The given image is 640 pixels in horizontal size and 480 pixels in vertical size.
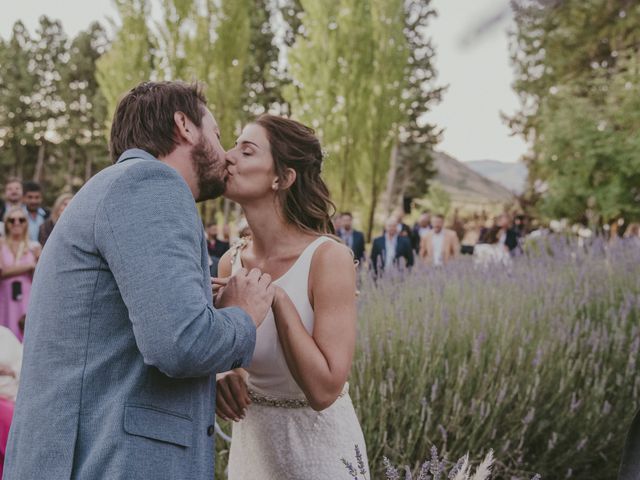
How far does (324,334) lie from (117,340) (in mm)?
672

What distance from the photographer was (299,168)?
252 cm

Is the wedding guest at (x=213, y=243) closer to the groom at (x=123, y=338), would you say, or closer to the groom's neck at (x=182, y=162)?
the groom's neck at (x=182, y=162)

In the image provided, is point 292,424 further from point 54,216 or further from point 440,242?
point 440,242

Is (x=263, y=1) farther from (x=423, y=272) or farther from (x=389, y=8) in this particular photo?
(x=423, y=272)

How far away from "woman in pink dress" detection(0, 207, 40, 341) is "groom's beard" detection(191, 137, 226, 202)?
494 cm

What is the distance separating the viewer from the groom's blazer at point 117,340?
→ 1567 millimetres

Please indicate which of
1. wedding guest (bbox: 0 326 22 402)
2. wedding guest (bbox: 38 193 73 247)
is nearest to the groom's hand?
wedding guest (bbox: 0 326 22 402)

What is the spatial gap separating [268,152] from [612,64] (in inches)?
1011

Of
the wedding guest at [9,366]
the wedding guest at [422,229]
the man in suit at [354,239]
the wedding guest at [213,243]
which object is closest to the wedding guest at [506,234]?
the man in suit at [354,239]

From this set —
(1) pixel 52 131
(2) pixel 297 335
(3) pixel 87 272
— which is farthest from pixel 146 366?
(1) pixel 52 131

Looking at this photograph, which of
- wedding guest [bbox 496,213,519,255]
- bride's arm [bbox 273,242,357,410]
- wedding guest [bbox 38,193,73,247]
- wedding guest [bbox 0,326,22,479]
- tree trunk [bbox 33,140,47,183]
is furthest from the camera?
tree trunk [bbox 33,140,47,183]

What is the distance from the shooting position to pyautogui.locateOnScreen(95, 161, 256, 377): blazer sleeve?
1538mm

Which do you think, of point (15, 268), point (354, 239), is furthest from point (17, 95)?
point (15, 268)

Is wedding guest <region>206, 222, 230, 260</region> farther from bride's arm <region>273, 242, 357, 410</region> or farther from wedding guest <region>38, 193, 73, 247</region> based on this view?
bride's arm <region>273, 242, 357, 410</region>
